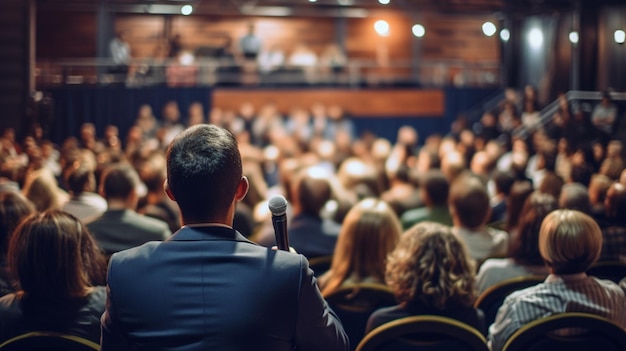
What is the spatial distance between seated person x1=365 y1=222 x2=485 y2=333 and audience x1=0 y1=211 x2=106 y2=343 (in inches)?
39.3

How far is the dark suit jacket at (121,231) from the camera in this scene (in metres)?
4.29

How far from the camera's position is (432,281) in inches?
113

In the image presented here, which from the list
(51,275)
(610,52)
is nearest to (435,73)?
(610,52)

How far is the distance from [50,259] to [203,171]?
1.07 metres

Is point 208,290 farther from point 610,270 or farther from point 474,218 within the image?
point 474,218

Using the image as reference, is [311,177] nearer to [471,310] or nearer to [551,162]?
[471,310]

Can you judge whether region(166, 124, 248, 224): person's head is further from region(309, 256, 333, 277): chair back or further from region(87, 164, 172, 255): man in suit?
Answer: region(87, 164, 172, 255): man in suit

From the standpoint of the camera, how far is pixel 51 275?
2584 millimetres

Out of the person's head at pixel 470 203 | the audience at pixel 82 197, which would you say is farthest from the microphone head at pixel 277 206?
the audience at pixel 82 197

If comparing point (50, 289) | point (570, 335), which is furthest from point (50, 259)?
point (570, 335)

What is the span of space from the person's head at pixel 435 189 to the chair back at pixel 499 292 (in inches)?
71.6

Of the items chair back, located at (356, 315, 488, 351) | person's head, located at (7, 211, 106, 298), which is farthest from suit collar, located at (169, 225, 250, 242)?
person's head, located at (7, 211, 106, 298)

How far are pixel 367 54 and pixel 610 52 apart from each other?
8247mm

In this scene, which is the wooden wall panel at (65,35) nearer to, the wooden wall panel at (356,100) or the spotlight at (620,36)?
the wooden wall panel at (356,100)
